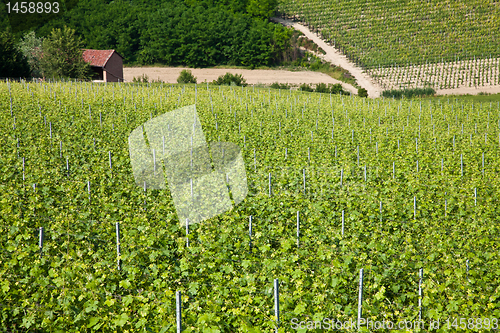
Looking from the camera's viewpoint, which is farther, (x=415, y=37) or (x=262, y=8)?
(x=262, y=8)

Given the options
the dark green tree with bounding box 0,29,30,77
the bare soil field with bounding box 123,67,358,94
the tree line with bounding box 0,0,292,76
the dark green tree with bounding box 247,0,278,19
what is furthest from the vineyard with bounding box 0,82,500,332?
the dark green tree with bounding box 247,0,278,19

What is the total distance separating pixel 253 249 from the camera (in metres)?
7.66

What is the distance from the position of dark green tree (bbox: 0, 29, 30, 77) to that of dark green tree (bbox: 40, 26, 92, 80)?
7.30 feet

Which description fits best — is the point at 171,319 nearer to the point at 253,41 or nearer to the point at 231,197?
the point at 231,197

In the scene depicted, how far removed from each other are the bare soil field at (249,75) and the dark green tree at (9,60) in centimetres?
1302

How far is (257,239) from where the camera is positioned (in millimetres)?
8242

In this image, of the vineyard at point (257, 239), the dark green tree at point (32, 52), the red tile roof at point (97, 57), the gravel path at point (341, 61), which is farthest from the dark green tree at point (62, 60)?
the gravel path at point (341, 61)

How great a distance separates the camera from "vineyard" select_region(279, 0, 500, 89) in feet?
163

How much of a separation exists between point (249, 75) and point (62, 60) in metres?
23.1

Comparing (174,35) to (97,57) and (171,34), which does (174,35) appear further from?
(97,57)

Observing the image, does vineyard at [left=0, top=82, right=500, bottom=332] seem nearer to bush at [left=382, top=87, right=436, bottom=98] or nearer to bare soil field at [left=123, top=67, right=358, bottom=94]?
bush at [left=382, top=87, right=436, bottom=98]

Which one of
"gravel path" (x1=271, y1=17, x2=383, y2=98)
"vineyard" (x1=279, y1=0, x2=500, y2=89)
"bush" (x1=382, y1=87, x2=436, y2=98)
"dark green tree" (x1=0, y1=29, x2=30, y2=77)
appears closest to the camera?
"bush" (x1=382, y1=87, x2=436, y2=98)

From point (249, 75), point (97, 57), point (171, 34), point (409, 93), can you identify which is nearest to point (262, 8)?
point (171, 34)

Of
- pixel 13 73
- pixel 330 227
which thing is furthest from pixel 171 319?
pixel 13 73
